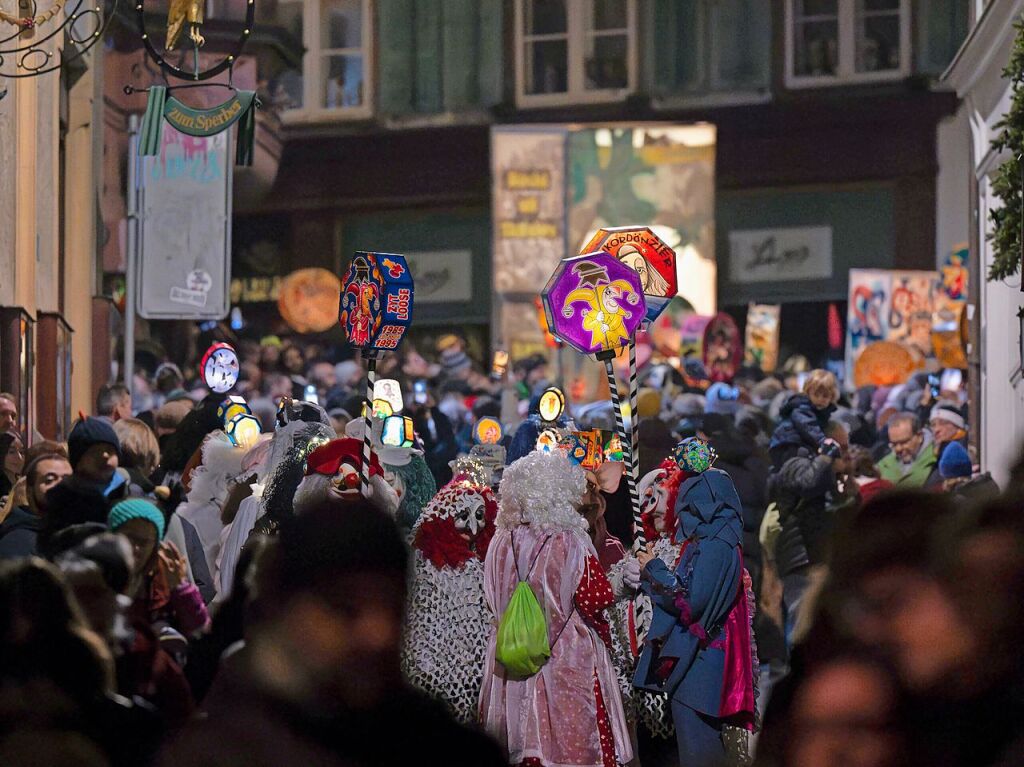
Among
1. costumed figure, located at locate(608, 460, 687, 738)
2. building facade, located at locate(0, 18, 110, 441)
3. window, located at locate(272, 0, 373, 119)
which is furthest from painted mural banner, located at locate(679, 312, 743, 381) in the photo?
costumed figure, located at locate(608, 460, 687, 738)

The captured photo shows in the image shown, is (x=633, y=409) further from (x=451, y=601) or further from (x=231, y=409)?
(x=231, y=409)

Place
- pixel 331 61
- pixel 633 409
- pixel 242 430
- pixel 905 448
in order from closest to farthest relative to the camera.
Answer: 1. pixel 633 409
2. pixel 242 430
3. pixel 905 448
4. pixel 331 61

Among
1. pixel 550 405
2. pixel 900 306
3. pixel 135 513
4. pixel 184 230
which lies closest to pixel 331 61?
pixel 900 306

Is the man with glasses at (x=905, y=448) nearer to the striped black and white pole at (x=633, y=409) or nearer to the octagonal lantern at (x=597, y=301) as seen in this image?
the striped black and white pole at (x=633, y=409)

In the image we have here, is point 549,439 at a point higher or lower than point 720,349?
lower

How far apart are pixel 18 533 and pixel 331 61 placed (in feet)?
86.5

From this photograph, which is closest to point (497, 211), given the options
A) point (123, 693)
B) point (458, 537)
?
point (458, 537)

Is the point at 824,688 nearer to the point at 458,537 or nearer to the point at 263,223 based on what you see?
the point at 458,537

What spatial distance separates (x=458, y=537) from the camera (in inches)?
344

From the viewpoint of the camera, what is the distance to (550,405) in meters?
11.7

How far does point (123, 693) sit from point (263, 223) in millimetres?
28351

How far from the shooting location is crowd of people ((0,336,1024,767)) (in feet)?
11.1

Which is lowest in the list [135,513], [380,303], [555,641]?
[555,641]

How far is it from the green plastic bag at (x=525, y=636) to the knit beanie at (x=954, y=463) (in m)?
5.11
